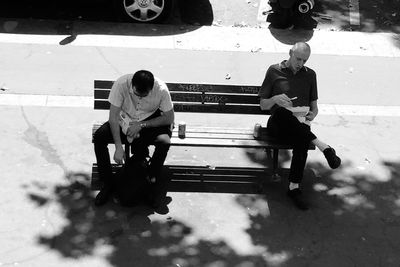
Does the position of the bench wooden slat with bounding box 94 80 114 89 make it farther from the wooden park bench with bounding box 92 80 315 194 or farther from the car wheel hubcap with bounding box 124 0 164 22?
the car wheel hubcap with bounding box 124 0 164 22

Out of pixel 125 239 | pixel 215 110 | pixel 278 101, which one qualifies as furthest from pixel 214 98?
pixel 125 239

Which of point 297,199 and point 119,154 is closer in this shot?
point 119,154

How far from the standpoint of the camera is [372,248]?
651 centimetres

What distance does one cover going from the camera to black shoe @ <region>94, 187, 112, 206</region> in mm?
6746

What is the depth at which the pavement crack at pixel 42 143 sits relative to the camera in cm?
732

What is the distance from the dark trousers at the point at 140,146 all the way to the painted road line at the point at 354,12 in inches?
204

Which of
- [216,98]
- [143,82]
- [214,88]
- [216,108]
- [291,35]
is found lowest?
[291,35]

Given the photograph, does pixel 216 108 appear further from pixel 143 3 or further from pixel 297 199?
pixel 143 3

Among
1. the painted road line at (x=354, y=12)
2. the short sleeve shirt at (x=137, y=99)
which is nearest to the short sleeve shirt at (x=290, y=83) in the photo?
the short sleeve shirt at (x=137, y=99)

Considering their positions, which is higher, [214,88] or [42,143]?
[214,88]

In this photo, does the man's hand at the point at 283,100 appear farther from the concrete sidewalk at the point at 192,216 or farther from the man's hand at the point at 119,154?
the man's hand at the point at 119,154

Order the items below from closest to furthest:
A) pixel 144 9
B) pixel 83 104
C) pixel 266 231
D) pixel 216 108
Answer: pixel 266 231
pixel 216 108
pixel 83 104
pixel 144 9

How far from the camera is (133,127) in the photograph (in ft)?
22.1

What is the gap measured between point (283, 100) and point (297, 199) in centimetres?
98
